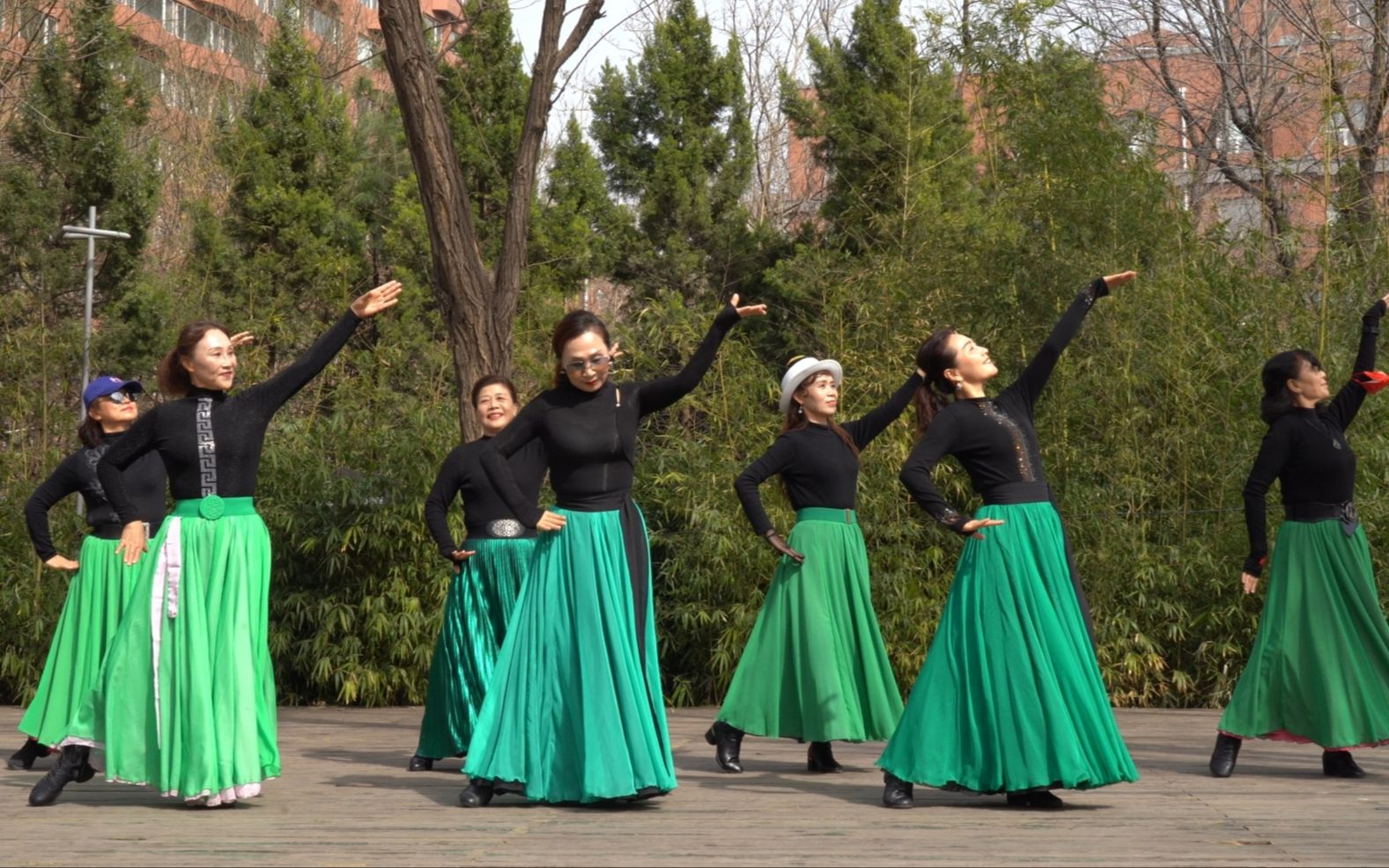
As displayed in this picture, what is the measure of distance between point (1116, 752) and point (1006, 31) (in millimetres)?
6212

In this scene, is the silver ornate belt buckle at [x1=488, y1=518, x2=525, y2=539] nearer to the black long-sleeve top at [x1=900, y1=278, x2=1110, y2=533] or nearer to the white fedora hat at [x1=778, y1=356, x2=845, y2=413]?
the white fedora hat at [x1=778, y1=356, x2=845, y2=413]

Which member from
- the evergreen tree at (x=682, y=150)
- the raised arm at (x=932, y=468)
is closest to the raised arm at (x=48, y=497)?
the raised arm at (x=932, y=468)

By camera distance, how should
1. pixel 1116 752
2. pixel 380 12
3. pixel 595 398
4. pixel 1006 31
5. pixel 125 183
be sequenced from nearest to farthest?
1. pixel 1116 752
2. pixel 595 398
3. pixel 380 12
4. pixel 1006 31
5. pixel 125 183

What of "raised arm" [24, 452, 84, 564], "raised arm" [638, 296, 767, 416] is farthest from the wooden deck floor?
"raised arm" [638, 296, 767, 416]

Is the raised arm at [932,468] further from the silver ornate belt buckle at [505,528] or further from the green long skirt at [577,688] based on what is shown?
the silver ornate belt buckle at [505,528]

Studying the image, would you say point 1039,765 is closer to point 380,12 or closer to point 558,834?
point 558,834

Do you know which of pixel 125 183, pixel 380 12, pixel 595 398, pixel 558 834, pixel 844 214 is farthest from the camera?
pixel 125 183

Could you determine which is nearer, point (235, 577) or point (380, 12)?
point (235, 577)

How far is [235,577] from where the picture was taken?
5680mm

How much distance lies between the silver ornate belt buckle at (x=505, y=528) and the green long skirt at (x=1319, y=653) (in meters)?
2.85

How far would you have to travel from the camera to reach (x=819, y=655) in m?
6.80

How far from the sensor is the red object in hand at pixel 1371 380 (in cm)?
652

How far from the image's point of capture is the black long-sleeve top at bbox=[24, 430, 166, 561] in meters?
7.08

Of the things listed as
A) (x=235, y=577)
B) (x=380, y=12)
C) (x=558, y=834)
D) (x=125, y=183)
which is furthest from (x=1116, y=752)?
(x=125, y=183)
